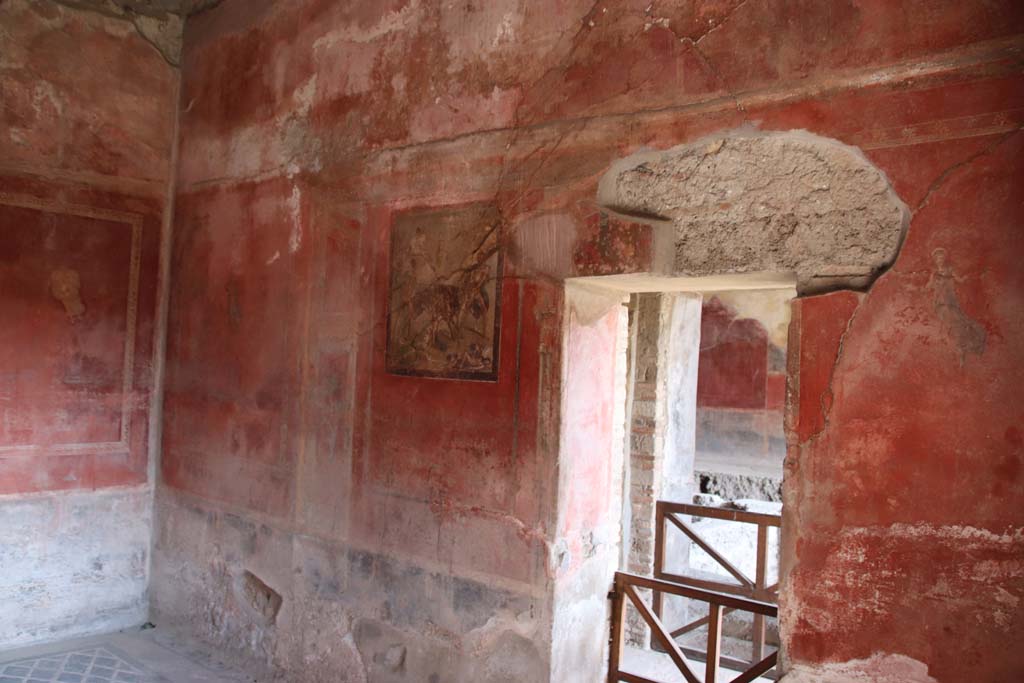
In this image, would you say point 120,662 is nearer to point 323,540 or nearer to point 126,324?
point 323,540

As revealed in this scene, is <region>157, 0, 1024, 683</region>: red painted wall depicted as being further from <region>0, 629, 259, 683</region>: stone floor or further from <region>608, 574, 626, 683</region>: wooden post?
<region>0, 629, 259, 683</region>: stone floor

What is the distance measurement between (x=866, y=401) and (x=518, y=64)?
1813 mm

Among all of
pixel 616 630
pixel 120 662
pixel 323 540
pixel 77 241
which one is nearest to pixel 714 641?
pixel 616 630

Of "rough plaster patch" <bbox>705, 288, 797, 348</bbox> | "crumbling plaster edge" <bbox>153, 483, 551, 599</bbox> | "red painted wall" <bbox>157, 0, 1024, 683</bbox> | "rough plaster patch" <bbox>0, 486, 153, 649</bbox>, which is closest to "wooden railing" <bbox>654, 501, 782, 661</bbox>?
"crumbling plaster edge" <bbox>153, 483, 551, 599</bbox>

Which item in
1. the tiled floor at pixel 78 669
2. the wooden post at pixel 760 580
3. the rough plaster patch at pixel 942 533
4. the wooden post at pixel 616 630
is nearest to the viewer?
the rough plaster patch at pixel 942 533

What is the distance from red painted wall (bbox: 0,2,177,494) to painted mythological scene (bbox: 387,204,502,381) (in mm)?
2157

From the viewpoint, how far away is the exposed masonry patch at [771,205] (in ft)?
7.58

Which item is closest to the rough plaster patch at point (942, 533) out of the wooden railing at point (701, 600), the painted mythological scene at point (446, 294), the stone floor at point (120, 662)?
the wooden railing at point (701, 600)

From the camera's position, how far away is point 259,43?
4.24 metres

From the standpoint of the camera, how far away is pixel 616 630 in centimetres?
327

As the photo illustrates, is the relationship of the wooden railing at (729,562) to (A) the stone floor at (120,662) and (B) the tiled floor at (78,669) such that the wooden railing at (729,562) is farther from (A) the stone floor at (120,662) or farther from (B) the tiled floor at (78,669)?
(B) the tiled floor at (78,669)

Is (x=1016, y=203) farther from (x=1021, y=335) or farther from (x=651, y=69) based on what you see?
(x=651, y=69)

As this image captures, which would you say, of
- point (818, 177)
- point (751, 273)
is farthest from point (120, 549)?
point (818, 177)

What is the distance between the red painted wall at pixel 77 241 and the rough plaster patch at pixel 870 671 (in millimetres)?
3919
